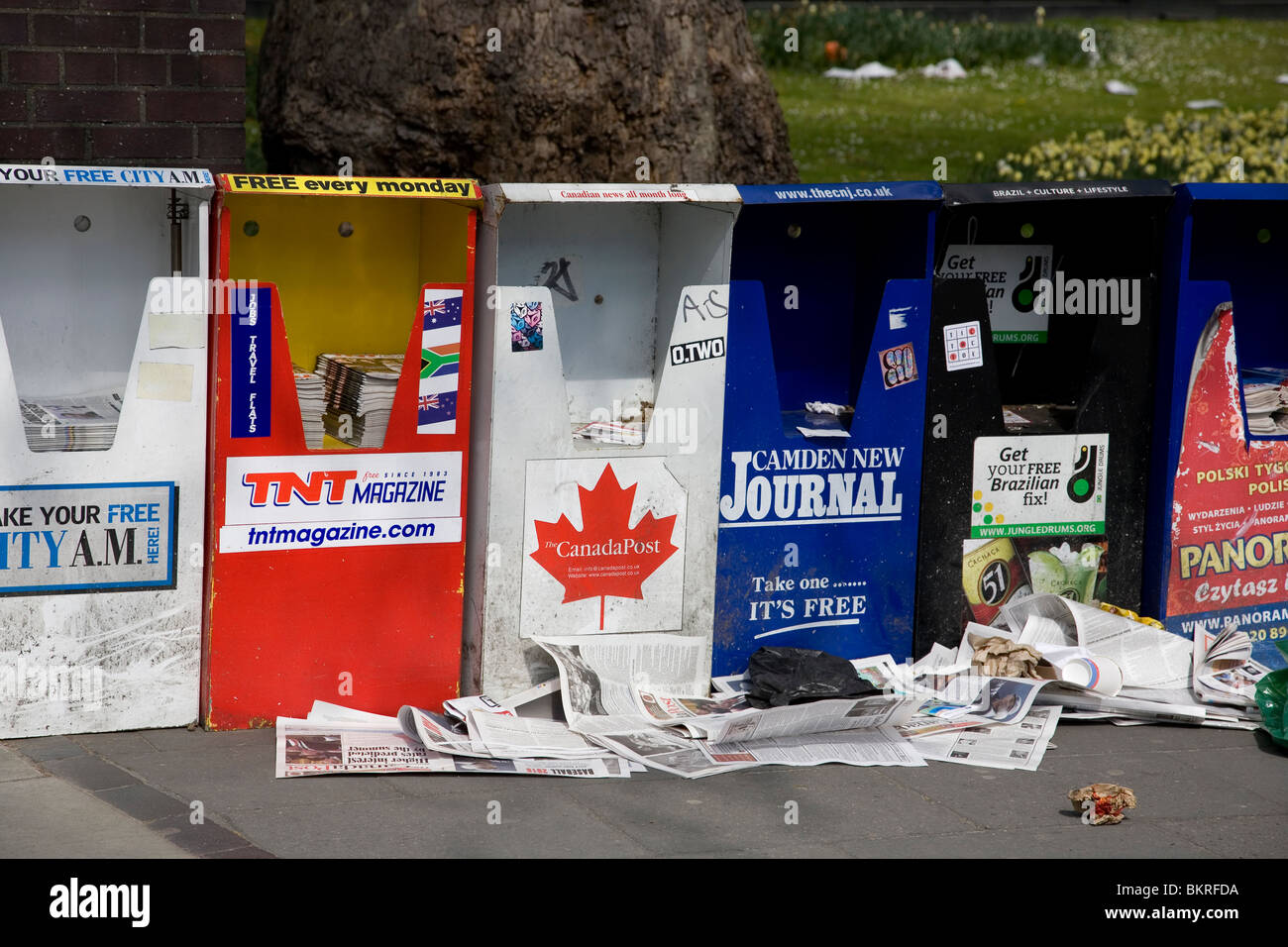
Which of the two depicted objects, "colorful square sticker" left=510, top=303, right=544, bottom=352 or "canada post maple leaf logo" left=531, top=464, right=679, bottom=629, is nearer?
"colorful square sticker" left=510, top=303, right=544, bottom=352

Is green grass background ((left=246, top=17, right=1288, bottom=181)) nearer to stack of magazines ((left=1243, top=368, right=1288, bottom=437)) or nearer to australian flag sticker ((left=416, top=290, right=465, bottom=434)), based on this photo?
australian flag sticker ((left=416, top=290, right=465, bottom=434))

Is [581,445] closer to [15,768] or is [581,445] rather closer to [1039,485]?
[1039,485]

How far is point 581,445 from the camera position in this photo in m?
4.38

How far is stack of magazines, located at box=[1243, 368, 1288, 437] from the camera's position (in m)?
5.21

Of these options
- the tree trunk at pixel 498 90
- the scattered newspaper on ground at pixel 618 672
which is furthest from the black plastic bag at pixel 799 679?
the tree trunk at pixel 498 90

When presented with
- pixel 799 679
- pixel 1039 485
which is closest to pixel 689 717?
pixel 799 679

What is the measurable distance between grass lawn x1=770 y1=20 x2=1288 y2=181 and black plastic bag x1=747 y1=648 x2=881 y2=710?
6549 mm

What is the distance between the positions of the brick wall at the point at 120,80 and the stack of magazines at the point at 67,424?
125 cm

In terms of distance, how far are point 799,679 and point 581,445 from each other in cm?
98

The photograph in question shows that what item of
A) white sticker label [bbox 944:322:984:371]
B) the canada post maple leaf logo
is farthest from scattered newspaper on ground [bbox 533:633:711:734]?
white sticker label [bbox 944:322:984:371]

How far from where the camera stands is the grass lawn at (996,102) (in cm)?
1177

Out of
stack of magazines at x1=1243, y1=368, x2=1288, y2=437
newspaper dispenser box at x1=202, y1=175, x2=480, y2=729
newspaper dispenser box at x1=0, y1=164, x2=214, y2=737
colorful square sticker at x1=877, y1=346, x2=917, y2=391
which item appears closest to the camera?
newspaper dispenser box at x1=0, y1=164, x2=214, y2=737
